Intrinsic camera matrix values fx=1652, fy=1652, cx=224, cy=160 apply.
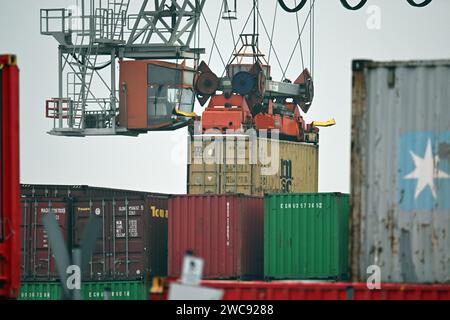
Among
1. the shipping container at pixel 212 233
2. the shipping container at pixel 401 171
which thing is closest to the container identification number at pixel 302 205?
the shipping container at pixel 212 233

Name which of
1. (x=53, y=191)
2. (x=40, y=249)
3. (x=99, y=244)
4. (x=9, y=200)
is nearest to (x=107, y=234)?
(x=99, y=244)

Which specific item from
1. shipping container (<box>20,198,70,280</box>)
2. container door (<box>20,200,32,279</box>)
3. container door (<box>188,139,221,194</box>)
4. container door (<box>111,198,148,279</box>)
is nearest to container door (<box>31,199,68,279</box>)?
shipping container (<box>20,198,70,280</box>)

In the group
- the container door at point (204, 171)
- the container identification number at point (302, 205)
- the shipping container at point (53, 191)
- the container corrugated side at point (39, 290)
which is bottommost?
→ the container corrugated side at point (39, 290)

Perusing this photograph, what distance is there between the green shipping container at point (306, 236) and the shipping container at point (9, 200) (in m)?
15.3

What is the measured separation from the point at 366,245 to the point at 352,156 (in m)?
1.81

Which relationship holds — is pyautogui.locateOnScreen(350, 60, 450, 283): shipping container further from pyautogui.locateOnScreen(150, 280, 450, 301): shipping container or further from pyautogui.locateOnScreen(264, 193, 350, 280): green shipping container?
pyautogui.locateOnScreen(264, 193, 350, 280): green shipping container

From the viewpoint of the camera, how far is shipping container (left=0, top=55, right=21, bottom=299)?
108 feet

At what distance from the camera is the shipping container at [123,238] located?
49812 mm

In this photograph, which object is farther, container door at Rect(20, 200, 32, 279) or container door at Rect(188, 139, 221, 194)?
container door at Rect(188, 139, 221, 194)

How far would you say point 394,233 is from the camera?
3300cm

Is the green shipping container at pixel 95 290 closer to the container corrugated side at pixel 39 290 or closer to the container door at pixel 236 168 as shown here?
the container corrugated side at pixel 39 290

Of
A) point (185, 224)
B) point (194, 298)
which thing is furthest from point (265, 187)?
point (194, 298)

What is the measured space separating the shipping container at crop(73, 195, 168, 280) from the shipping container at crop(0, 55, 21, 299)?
16713 mm

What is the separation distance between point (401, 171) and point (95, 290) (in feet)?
61.2
